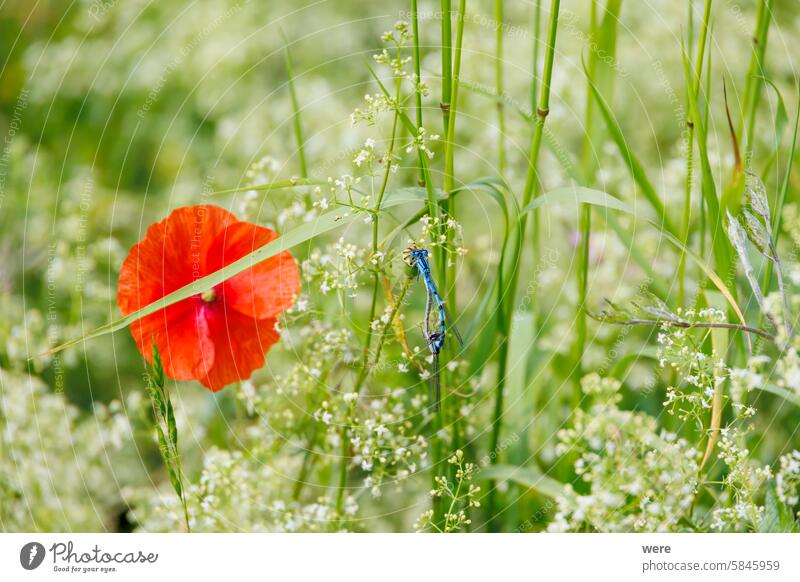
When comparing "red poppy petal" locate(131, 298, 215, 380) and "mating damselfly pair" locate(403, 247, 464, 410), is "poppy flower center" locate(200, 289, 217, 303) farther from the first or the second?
"mating damselfly pair" locate(403, 247, 464, 410)

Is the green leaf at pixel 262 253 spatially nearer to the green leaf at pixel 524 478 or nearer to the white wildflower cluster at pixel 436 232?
the white wildflower cluster at pixel 436 232

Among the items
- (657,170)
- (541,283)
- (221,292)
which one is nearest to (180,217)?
(221,292)

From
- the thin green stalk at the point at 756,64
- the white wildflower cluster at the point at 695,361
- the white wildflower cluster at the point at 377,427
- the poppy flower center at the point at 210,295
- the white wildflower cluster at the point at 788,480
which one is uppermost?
the thin green stalk at the point at 756,64

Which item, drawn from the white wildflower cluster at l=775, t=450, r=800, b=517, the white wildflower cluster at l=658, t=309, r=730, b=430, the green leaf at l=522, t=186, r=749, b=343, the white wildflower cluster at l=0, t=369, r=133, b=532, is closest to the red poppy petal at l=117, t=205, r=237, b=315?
the white wildflower cluster at l=0, t=369, r=133, b=532

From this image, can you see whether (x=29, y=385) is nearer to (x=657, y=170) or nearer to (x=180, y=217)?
(x=180, y=217)

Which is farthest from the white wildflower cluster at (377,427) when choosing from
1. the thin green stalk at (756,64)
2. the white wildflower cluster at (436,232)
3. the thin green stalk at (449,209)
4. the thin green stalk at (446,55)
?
the thin green stalk at (756,64)

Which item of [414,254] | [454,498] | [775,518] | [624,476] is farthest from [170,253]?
[775,518]
